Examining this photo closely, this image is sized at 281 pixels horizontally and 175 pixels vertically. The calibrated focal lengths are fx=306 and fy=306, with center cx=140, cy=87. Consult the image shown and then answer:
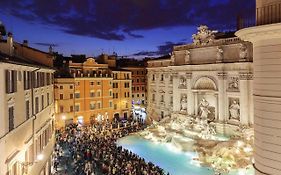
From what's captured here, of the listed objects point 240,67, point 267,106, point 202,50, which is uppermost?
point 202,50

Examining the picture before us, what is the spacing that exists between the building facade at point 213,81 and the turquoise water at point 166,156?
7014 mm

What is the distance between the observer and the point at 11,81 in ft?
46.9

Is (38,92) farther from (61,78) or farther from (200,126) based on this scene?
(61,78)

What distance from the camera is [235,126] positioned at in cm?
3578

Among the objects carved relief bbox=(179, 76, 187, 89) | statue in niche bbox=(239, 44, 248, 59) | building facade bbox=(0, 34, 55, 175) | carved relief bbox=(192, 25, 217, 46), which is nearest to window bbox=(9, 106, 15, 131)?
building facade bbox=(0, 34, 55, 175)

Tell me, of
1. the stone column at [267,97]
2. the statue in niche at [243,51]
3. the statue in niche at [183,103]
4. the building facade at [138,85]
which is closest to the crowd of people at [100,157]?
the statue in niche at [183,103]

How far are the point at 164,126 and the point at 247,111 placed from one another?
1261 centimetres

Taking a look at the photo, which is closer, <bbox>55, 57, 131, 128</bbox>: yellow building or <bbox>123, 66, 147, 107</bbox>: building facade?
<bbox>55, 57, 131, 128</bbox>: yellow building

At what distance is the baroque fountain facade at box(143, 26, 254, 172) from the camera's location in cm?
3102

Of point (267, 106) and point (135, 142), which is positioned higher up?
point (267, 106)

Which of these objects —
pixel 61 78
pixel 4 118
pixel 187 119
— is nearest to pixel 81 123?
pixel 61 78

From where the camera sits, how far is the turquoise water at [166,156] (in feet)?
93.9

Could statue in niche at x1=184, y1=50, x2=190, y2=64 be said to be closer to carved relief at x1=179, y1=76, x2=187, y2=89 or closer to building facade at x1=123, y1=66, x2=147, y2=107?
carved relief at x1=179, y1=76, x2=187, y2=89

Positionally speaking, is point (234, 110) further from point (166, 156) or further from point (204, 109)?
point (166, 156)
